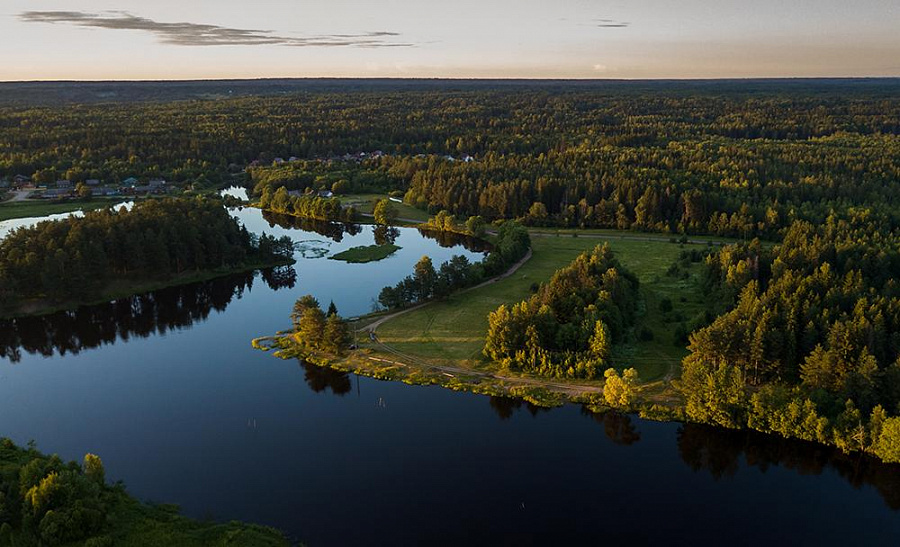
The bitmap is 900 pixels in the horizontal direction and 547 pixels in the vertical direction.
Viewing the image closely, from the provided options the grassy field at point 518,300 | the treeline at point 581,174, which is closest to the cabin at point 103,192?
the treeline at point 581,174

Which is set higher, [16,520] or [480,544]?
[16,520]

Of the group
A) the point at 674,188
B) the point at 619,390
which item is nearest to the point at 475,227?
the point at 674,188

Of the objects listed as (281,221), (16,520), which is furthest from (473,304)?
(281,221)

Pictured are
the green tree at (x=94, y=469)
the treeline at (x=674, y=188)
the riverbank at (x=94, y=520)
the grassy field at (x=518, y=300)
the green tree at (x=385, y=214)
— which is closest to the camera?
the riverbank at (x=94, y=520)

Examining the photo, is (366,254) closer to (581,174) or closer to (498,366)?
(498,366)

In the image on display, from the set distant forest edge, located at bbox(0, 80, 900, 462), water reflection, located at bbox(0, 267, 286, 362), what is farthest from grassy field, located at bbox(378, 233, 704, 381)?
water reflection, located at bbox(0, 267, 286, 362)

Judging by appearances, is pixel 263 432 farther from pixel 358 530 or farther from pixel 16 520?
pixel 16 520

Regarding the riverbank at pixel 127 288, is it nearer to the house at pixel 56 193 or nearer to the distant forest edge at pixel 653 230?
the distant forest edge at pixel 653 230
